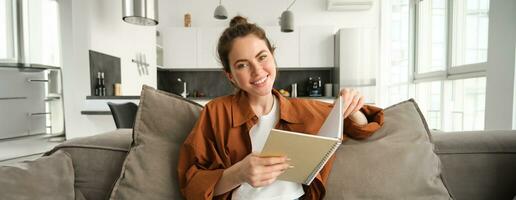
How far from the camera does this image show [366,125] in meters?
0.91

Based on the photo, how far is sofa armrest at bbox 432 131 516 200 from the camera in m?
0.98

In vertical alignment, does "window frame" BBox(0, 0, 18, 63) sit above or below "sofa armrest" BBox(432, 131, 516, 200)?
above

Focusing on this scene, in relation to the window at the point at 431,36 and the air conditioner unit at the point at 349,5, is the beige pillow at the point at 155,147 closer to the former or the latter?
the window at the point at 431,36

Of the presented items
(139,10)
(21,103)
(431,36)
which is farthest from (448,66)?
(21,103)

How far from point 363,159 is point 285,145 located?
15.5 inches

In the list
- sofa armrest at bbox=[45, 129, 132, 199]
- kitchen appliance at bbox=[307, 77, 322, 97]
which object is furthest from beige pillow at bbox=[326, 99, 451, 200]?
kitchen appliance at bbox=[307, 77, 322, 97]

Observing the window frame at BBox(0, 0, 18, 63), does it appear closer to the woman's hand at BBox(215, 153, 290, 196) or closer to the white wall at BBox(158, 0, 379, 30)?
the woman's hand at BBox(215, 153, 290, 196)

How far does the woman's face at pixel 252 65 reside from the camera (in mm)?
891

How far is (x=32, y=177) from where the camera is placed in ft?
2.55

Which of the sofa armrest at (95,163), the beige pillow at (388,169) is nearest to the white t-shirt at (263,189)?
the beige pillow at (388,169)

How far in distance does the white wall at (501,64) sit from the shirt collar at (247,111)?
133 cm

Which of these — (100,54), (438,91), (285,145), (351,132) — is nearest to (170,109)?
(285,145)

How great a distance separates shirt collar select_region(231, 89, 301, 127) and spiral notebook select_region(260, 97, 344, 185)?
7.4 inches

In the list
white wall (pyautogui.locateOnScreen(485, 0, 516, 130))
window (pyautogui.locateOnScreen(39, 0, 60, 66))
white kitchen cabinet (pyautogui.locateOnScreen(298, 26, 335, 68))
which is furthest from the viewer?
white kitchen cabinet (pyautogui.locateOnScreen(298, 26, 335, 68))
